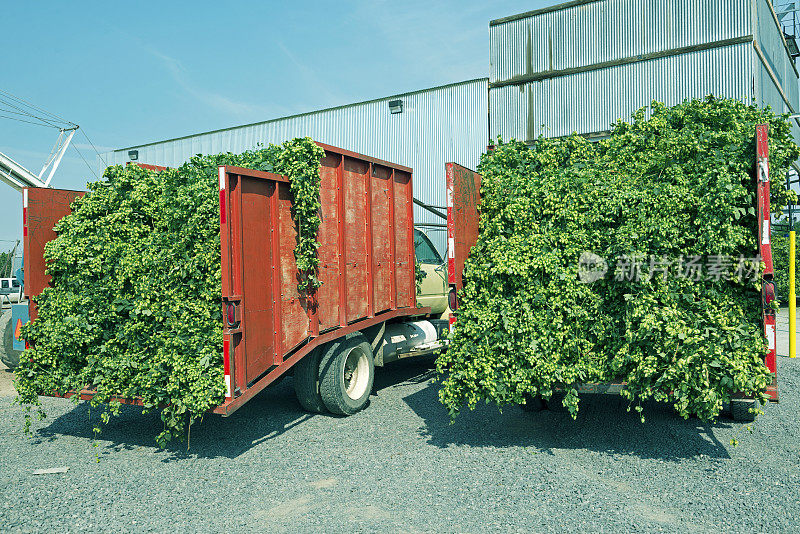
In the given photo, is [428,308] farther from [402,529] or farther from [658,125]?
[402,529]

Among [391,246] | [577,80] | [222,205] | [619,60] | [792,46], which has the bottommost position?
[391,246]

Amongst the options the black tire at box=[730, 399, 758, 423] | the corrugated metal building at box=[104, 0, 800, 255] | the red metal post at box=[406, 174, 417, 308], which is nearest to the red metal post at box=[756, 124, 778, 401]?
the black tire at box=[730, 399, 758, 423]

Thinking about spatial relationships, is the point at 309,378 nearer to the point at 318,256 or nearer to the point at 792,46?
the point at 318,256

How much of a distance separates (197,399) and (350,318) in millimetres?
2226

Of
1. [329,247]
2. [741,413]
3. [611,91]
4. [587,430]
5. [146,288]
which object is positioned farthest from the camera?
[611,91]

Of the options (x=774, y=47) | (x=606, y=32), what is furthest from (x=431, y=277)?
(x=774, y=47)

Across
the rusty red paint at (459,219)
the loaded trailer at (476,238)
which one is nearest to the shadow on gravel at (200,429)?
the loaded trailer at (476,238)

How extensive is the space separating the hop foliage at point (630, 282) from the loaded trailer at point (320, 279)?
31.8 inches

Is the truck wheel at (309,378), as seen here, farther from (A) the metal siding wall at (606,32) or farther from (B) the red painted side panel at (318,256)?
(A) the metal siding wall at (606,32)

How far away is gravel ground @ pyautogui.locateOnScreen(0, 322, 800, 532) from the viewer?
4.15 metres

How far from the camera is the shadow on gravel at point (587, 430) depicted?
18.6 feet

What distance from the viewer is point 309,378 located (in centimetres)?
668

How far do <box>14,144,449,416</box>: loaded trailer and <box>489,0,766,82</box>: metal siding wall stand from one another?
11.7m

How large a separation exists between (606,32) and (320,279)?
14.4 m
